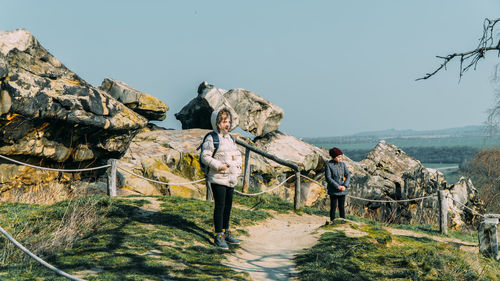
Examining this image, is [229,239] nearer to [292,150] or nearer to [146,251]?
[146,251]

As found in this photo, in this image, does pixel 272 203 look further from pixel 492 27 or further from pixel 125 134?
pixel 492 27

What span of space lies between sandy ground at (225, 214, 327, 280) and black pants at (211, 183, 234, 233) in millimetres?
541

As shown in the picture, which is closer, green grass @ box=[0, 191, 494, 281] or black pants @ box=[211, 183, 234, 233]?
green grass @ box=[0, 191, 494, 281]

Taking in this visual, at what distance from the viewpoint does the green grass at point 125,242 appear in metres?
5.39

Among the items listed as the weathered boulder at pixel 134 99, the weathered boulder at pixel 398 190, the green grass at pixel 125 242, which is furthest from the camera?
the weathered boulder at pixel 398 190

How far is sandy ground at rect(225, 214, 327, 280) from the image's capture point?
6.29 m

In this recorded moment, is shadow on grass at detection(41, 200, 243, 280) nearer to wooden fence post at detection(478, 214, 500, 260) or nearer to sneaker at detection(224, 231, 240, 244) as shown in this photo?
sneaker at detection(224, 231, 240, 244)

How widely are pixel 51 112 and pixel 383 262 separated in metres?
8.58

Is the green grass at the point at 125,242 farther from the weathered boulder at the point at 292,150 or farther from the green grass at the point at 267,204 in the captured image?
the weathered boulder at the point at 292,150

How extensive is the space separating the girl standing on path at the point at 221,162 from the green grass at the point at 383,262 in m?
1.53

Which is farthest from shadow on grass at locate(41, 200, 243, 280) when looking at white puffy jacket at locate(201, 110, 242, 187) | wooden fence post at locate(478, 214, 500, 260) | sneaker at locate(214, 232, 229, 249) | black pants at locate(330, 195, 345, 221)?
wooden fence post at locate(478, 214, 500, 260)

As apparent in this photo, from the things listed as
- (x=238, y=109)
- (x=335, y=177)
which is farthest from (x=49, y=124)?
(x=238, y=109)

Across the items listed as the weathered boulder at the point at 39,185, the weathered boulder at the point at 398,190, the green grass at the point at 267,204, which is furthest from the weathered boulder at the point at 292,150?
the weathered boulder at the point at 39,185

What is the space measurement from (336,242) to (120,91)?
11326 millimetres
